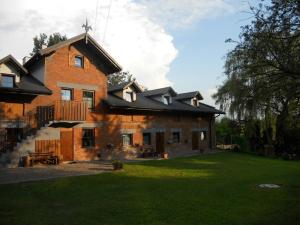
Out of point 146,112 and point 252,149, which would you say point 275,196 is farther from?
point 252,149

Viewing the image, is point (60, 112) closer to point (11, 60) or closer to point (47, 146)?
point (47, 146)

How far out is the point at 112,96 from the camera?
29562mm

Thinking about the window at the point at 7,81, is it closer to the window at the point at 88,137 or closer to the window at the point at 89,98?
the window at the point at 89,98

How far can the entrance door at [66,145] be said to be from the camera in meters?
24.9

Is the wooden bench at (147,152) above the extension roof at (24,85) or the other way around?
the other way around

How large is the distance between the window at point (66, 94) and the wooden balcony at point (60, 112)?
63.5 inches

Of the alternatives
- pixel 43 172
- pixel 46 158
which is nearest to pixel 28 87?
pixel 46 158

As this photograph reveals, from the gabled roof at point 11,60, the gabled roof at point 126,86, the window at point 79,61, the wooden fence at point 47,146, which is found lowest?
the wooden fence at point 47,146

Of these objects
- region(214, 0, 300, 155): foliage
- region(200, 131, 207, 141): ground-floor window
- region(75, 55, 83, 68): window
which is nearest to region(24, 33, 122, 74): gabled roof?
region(75, 55, 83, 68): window

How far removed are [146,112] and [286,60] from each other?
18.9 meters

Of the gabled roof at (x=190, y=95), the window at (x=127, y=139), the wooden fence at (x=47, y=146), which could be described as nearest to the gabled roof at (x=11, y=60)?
the wooden fence at (x=47, y=146)

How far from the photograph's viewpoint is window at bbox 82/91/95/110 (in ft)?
86.7

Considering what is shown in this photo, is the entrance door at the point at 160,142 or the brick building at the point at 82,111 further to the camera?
the entrance door at the point at 160,142

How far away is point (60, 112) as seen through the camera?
909 inches
